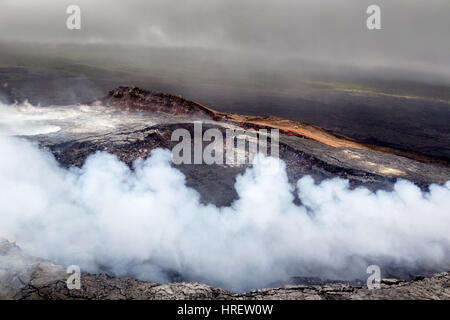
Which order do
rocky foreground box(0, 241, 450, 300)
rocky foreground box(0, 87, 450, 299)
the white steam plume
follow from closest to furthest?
rocky foreground box(0, 241, 450, 300)
rocky foreground box(0, 87, 450, 299)
the white steam plume

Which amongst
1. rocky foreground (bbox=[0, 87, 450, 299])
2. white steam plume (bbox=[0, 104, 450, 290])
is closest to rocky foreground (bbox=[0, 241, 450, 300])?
rocky foreground (bbox=[0, 87, 450, 299])

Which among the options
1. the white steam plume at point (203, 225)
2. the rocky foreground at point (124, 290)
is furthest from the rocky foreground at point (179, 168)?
the white steam plume at point (203, 225)

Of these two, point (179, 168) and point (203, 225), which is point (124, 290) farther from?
point (179, 168)

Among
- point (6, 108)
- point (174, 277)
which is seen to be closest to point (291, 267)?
point (174, 277)

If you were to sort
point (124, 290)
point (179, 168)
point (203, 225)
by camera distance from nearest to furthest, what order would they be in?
1. point (124, 290)
2. point (203, 225)
3. point (179, 168)

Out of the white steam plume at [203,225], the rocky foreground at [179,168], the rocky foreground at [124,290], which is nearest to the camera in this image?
the rocky foreground at [124,290]

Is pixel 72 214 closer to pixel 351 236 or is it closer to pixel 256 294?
pixel 256 294

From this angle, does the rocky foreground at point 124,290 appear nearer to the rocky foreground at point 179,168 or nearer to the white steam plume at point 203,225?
the rocky foreground at point 179,168

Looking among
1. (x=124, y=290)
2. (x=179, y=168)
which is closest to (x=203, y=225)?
(x=124, y=290)

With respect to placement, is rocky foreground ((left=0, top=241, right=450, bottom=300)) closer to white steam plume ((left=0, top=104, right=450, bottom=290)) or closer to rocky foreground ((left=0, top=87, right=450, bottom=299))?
rocky foreground ((left=0, top=87, right=450, bottom=299))
